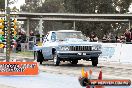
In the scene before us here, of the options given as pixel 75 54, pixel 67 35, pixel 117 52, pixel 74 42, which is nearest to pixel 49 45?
pixel 67 35

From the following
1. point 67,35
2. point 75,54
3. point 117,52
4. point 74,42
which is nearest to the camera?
point 75,54

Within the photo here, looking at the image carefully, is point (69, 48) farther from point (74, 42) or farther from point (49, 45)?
point (49, 45)

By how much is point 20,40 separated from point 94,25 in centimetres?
4043

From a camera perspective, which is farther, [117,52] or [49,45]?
[117,52]

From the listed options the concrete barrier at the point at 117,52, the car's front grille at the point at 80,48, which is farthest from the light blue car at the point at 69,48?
the concrete barrier at the point at 117,52

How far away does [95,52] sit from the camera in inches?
833

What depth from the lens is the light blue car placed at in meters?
21.0

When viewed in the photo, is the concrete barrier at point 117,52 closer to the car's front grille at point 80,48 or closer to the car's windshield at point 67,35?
the car's windshield at point 67,35

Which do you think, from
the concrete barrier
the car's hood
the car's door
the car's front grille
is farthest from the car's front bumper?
the concrete barrier

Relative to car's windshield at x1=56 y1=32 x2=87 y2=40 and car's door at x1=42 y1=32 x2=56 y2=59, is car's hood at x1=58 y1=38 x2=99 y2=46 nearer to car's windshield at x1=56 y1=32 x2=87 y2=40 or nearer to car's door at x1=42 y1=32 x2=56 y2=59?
car's windshield at x1=56 y1=32 x2=87 y2=40

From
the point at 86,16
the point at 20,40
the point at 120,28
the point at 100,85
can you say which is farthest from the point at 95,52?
the point at 120,28

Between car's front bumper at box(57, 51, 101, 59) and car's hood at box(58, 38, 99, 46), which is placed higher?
car's hood at box(58, 38, 99, 46)

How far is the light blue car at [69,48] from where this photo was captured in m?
21.0

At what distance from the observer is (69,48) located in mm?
21016
